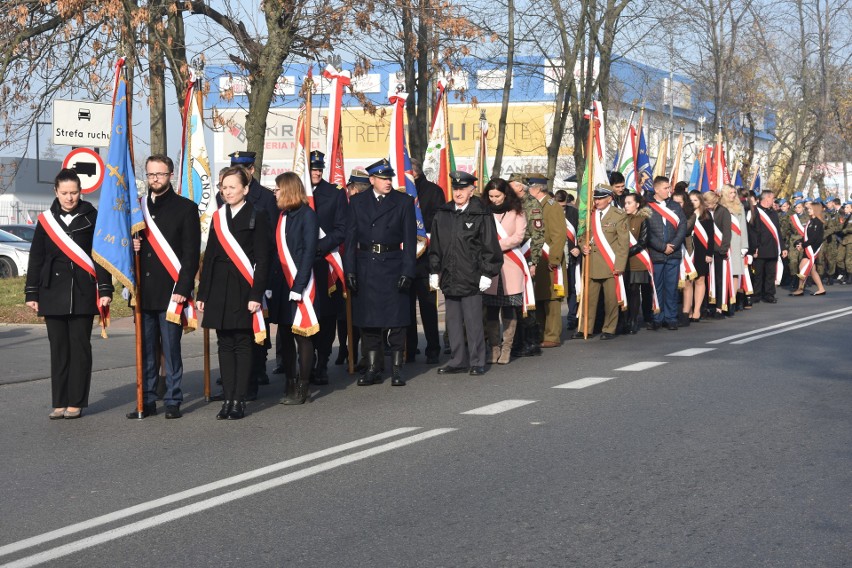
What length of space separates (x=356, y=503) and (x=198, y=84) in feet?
22.2

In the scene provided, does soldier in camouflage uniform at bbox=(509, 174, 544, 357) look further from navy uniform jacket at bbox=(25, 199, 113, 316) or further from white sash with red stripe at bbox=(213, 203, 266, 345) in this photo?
navy uniform jacket at bbox=(25, 199, 113, 316)

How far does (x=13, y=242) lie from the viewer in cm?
3216

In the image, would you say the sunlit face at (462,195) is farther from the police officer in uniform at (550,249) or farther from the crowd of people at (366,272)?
the police officer in uniform at (550,249)

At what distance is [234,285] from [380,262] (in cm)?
210

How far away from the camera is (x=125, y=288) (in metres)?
9.86

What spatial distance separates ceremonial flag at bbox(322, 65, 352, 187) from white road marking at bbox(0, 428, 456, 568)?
14.3ft

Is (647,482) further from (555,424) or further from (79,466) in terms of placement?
(79,466)

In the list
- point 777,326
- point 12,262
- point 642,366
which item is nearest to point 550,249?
point 642,366

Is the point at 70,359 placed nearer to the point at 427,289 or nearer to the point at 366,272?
the point at 366,272

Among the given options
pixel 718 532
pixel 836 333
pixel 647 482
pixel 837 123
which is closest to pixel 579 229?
pixel 836 333

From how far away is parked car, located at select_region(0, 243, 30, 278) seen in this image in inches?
1230

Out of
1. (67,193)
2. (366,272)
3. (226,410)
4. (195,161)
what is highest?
(195,161)

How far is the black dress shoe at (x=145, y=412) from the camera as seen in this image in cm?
980

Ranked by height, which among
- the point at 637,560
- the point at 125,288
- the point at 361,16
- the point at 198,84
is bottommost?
the point at 637,560
